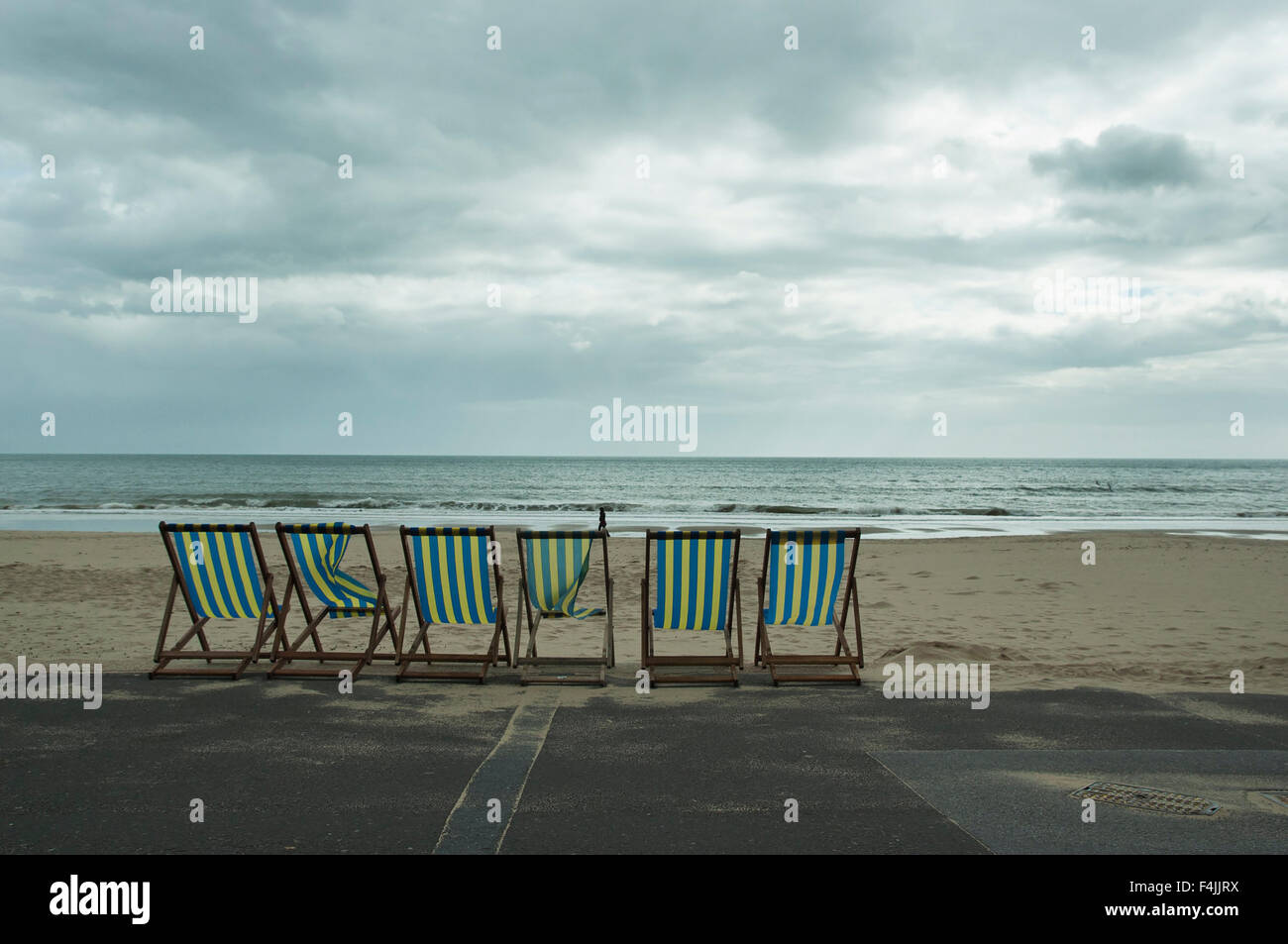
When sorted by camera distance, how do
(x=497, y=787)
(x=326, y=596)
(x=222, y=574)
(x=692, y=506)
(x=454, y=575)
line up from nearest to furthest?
(x=497, y=787), (x=454, y=575), (x=222, y=574), (x=326, y=596), (x=692, y=506)

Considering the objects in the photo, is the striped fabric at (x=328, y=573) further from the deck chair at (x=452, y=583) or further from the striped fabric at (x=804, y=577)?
the striped fabric at (x=804, y=577)

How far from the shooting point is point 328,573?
6.68 m

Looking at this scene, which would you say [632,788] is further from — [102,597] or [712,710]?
[102,597]

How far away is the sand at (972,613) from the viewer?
283 inches

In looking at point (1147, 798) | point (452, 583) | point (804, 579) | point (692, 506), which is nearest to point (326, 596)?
point (452, 583)

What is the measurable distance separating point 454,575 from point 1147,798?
15.1ft

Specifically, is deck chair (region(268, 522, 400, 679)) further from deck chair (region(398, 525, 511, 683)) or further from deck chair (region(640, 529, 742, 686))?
deck chair (region(640, 529, 742, 686))

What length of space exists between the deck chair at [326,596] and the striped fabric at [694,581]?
2.06 metres

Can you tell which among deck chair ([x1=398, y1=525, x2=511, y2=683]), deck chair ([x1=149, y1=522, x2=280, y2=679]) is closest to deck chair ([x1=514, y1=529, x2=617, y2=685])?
deck chair ([x1=398, y1=525, x2=511, y2=683])

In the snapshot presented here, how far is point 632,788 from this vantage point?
13.0ft

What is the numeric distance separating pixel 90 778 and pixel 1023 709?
5212mm

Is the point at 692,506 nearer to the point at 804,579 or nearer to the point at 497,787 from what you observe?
the point at 804,579

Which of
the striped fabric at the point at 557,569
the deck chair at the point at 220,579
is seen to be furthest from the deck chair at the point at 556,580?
the deck chair at the point at 220,579
